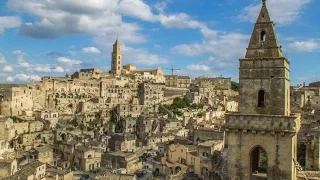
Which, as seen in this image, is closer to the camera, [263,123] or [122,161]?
[263,123]

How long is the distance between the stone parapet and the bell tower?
9848cm

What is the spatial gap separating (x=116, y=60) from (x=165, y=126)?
5457 cm

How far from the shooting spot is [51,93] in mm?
79312

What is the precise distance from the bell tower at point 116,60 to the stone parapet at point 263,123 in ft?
323

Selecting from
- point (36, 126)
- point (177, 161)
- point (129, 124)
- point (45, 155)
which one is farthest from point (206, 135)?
point (36, 126)

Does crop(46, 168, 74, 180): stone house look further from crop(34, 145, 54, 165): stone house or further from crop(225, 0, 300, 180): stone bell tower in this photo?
crop(225, 0, 300, 180): stone bell tower

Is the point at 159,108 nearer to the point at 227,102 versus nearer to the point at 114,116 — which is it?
the point at 114,116

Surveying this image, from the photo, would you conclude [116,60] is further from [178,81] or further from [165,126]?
[165,126]

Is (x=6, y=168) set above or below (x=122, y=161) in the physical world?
above

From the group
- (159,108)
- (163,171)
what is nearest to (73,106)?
(159,108)

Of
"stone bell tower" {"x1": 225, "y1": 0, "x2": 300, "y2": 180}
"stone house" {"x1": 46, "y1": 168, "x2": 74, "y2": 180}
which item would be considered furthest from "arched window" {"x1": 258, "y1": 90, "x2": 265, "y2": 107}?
"stone house" {"x1": 46, "y1": 168, "x2": 74, "y2": 180}

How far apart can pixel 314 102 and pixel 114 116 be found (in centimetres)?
4114

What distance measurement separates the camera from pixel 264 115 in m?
13.8

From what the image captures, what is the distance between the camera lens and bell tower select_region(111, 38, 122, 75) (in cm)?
11219
